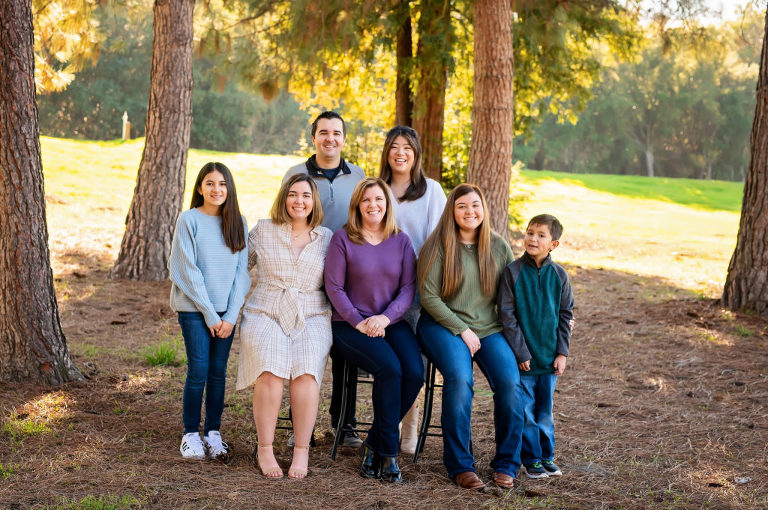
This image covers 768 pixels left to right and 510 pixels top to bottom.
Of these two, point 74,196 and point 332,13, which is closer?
point 332,13

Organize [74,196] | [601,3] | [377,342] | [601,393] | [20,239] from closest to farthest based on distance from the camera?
[377,342]
[20,239]
[601,393]
[601,3]
[74,196]

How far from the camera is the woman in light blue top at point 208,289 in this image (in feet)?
12.3

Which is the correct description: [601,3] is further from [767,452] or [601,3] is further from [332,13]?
[767,452]

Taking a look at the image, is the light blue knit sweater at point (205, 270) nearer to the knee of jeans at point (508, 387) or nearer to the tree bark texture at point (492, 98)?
the knee of jeans at point (508, 387)

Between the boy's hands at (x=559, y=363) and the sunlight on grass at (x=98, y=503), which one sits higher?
the boy's hands at (x=559, y=363)

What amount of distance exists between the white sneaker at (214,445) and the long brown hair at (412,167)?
5.21ft

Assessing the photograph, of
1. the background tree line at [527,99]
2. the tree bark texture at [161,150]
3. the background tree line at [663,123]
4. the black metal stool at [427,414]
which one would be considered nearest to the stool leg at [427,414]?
the black metal stool at [427,414]

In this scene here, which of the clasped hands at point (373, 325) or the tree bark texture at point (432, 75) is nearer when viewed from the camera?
the clasped hands at point (373, 325)

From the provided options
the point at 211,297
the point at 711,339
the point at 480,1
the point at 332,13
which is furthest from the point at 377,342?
the point at 332,13

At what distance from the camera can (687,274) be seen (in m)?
10.4

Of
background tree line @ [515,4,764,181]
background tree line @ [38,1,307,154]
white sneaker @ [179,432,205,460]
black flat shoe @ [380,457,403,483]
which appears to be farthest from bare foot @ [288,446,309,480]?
background tree line @ [515,4,764,181]

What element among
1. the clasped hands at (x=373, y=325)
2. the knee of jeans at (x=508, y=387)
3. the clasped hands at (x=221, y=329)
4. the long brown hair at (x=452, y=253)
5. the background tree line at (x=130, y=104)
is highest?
the background tree line at (x=130, y=104)

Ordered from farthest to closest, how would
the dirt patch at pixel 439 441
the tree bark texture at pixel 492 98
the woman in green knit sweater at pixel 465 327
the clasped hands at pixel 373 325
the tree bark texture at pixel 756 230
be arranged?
the tree bark texture at pixel 492 98
the tree bark texture at pixel 756 230
the clasped hands at pixel 373 325
the woman in green knit sweater at pixel 465 327
the dirt patch at pixel 439 441

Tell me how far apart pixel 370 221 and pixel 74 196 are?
11.7 m
